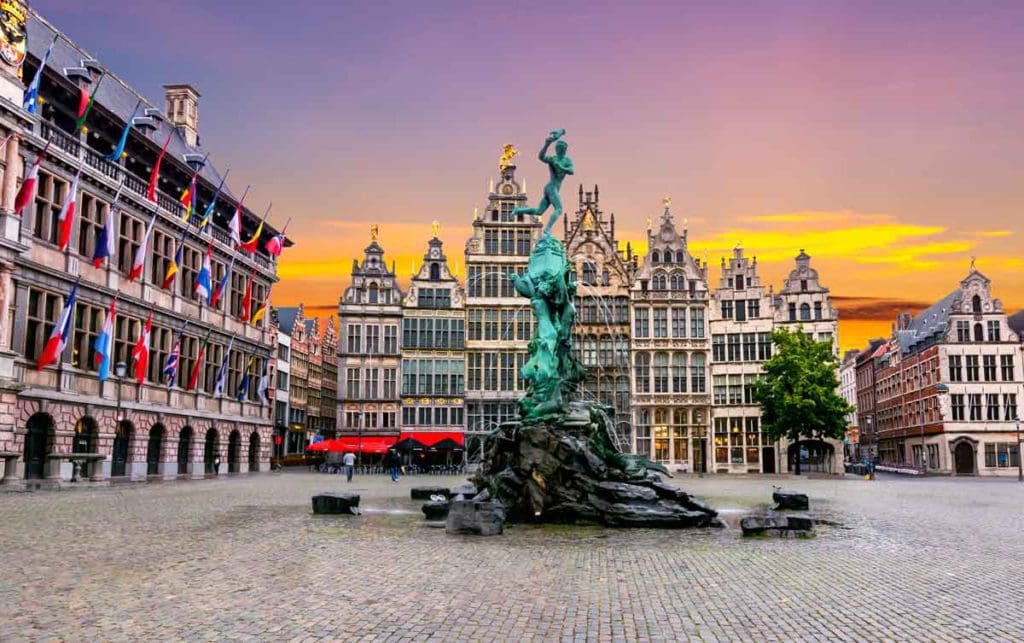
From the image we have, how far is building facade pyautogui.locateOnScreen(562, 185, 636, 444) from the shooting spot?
6900cm

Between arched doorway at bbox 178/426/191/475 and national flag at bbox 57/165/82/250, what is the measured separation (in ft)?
52.1

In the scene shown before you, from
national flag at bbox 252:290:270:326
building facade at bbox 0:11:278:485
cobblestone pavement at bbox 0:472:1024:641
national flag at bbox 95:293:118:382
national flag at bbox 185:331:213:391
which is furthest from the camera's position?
national flag at bbox 252:290:270:326

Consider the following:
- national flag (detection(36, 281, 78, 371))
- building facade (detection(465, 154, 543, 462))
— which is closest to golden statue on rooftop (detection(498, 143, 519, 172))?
building facade (detection(465, 154, 543, 462))

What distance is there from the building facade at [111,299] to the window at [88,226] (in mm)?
49

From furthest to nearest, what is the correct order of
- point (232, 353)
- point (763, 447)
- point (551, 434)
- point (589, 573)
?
point (763, 447) < point (232, 353) < point (551, 434) < point (589, 573)

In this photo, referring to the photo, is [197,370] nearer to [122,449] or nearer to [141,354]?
[122,449]

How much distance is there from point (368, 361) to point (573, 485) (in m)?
50.4

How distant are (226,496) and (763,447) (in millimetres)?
48584

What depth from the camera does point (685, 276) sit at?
70.1 m

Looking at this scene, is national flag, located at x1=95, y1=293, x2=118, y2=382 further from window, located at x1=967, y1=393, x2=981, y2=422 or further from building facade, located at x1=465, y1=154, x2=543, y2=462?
window, located at x1=967, y1=393, x2=981, y2=422

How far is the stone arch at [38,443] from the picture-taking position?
35438 millimetres

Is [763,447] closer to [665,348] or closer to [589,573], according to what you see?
[665,348]

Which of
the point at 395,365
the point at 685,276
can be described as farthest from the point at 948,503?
the point at 395,365

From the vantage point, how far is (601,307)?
69.2 m
